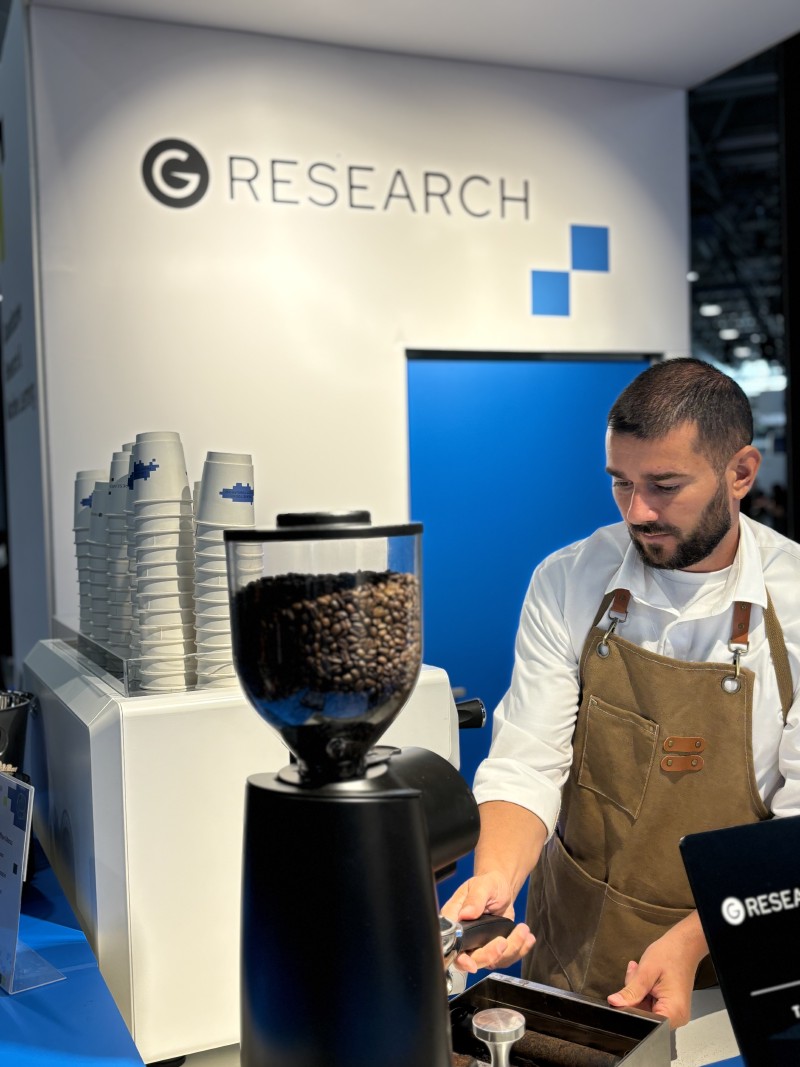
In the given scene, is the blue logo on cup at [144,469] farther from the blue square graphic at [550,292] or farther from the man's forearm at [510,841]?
the blue square graphic at [550,292]

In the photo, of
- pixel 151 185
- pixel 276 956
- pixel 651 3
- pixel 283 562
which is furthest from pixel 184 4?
pixel 276 956

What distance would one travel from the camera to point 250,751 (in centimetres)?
128

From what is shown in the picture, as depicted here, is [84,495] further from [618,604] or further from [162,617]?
[618,604]

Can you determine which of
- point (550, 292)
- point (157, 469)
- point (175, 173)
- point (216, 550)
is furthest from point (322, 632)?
point (550, 292)

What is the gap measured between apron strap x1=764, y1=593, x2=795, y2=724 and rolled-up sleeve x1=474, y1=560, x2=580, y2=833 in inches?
12.3

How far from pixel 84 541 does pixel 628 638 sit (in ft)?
3.12

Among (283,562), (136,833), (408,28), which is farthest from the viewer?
(408,28)

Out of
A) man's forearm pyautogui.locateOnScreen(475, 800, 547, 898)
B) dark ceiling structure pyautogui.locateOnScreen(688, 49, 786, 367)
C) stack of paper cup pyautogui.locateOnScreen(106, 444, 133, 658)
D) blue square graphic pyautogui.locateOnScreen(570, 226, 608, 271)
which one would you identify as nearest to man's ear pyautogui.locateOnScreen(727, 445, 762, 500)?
man's forearm pyautogui.locateOnScreen(475, 800, 547, 898)

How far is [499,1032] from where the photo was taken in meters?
0.93

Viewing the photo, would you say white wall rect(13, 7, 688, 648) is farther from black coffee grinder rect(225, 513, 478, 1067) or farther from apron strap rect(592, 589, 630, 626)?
black coffee grinder rect(225, 513, 478, 1067)

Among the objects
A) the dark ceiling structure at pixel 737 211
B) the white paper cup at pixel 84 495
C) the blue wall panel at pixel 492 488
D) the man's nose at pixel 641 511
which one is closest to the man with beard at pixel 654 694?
the man's nose at pixel 641 511

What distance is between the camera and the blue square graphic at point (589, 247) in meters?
3.40

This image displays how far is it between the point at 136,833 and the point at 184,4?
229 cm

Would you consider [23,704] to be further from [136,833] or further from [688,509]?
[688,509]
